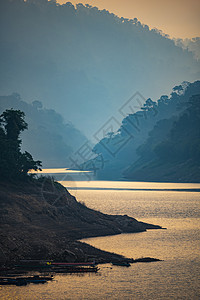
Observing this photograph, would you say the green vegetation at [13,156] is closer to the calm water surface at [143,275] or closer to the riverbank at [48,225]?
the riverbank at [48,225]

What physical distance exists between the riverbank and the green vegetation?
5.88ft

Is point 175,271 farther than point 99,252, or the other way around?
point 99,252

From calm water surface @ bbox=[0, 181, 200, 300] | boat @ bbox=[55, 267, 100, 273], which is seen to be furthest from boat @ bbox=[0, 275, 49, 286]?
boat @ bbox=[55, 267, 100, 273]

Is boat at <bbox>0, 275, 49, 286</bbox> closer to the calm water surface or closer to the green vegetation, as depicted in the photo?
the calm water surface

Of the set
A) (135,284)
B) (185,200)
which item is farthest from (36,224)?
(185,200)

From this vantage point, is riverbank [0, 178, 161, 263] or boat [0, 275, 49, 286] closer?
boat [0, 275, 49, 286]

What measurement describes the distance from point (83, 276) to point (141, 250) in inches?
607

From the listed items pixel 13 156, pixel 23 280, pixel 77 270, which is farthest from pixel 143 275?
pixel 13 156

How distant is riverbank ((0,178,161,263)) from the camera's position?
5281 centimetres

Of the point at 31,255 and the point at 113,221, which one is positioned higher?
the point at 113,221

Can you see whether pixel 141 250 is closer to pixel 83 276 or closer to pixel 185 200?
pixel 83 276

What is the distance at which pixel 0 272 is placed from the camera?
149ft

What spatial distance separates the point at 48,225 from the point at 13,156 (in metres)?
15.4

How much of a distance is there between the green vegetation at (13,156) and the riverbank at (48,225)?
179 cm
